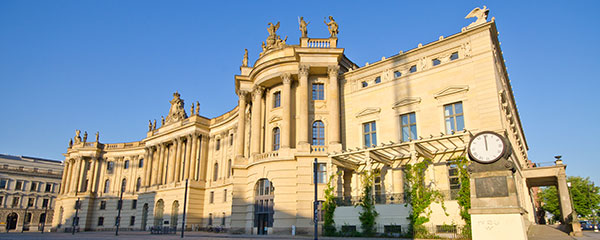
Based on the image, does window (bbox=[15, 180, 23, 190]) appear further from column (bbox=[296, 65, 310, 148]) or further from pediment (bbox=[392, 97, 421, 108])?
pediment (bbox=[392, 97, 421, 108])

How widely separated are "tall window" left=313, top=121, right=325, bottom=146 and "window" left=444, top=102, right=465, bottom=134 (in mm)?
10677

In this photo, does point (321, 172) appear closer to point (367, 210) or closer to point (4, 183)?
point (367, 210)

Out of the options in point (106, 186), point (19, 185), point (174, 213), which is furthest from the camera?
point (19, 185)

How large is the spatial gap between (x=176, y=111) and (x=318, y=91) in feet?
118

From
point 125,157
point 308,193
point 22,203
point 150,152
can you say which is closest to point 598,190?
point 308,193

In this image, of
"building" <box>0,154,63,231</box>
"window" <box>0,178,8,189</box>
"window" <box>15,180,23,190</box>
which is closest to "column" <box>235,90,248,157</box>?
"building" <box>0,154,63,231</box>

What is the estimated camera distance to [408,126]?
32.1 meters

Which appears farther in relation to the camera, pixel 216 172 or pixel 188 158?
pixel 188 158

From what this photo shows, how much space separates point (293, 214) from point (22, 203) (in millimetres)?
86172

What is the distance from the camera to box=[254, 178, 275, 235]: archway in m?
34.5

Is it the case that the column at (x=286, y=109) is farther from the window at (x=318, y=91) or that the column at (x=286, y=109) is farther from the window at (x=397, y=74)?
the window at (x=397, y=74)

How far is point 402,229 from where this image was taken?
1059 inches

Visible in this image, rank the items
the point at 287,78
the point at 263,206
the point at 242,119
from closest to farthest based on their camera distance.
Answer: the point at 263,206, the point at 287,78, the point at 242,119

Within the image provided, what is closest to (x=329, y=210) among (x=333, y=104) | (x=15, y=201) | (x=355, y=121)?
(x=355, y=121)
